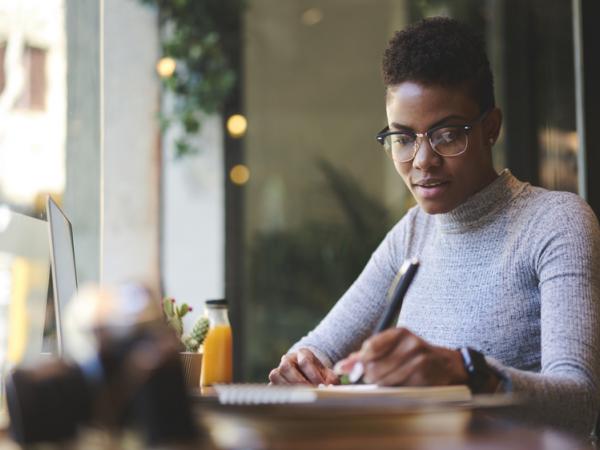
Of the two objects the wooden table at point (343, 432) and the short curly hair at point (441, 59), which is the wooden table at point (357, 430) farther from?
the short curly hair at point (441, 59)

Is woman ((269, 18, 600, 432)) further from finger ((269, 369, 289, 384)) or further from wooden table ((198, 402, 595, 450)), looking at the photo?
wooden table ((198, 402, 595, 450))

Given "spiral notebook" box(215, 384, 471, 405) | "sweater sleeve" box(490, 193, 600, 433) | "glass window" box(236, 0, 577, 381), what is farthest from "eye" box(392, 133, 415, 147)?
"glass window" box(236, 0, 577, 381)

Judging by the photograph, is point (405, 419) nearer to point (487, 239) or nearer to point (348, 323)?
point (487, 239)

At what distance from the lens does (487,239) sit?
142 cm

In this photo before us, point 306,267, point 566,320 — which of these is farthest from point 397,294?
point 306,267

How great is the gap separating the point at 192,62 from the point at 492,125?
223cm

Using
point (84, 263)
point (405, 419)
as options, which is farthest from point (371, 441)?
point (84, 263)

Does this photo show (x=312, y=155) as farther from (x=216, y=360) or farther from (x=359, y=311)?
(x=216, y=360)

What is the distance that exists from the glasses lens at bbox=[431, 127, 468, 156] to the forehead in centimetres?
2

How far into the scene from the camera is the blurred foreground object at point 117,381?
616 millimetres

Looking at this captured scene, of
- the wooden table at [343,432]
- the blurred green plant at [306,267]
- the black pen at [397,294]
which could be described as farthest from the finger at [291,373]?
the blurred green plant at [306,267]

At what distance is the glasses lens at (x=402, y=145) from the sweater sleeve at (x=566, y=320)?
0.24 m

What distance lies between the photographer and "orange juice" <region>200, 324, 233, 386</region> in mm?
1431

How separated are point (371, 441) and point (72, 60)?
7.31 ft
